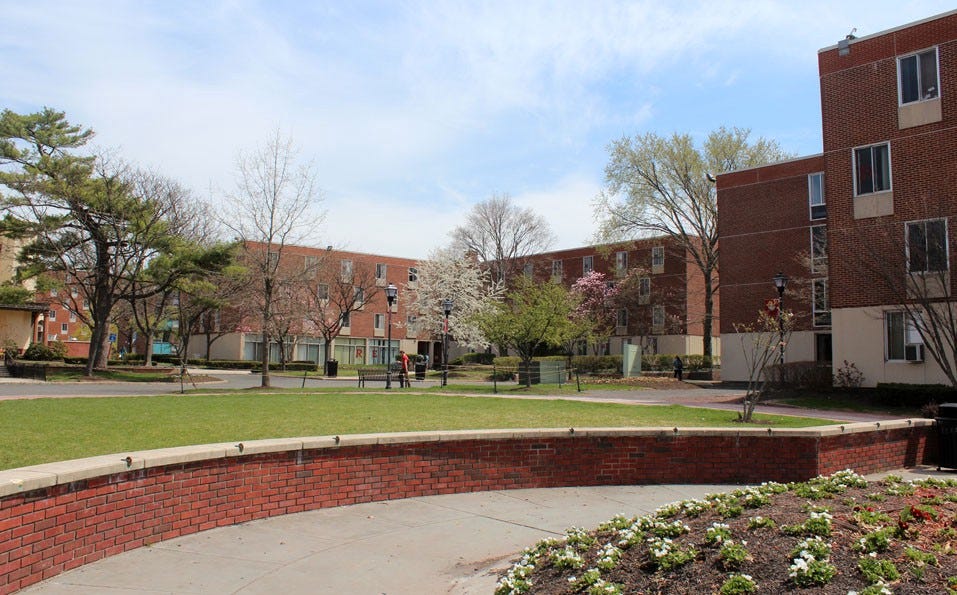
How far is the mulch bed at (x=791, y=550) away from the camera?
431cm

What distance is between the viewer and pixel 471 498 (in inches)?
356

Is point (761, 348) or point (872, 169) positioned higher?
point (872, 169)

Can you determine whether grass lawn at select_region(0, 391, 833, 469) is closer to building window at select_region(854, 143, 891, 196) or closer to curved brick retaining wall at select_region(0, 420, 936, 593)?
curved brick retaining wall at select_region(0, 420, 936, 593)

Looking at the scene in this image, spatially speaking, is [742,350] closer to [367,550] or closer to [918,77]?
[918,77]

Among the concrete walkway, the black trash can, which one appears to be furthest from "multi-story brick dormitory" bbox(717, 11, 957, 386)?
the concrete walkway

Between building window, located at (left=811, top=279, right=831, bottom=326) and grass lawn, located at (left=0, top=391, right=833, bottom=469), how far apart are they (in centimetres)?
2337

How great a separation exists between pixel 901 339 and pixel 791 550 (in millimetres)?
22426

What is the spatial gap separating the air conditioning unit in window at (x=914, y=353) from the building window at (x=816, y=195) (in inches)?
607

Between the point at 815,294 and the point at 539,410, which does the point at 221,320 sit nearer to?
the point at 815,294

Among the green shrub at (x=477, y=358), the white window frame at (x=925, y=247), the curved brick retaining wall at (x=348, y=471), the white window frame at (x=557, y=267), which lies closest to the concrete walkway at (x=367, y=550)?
the curved brick retaining wall at (x=348, y=471)

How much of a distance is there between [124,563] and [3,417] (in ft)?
24.1

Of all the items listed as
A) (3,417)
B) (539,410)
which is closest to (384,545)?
(3,417)

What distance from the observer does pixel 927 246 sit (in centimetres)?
2139

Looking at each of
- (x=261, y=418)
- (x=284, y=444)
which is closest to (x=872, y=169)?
(x=261, y=418)
